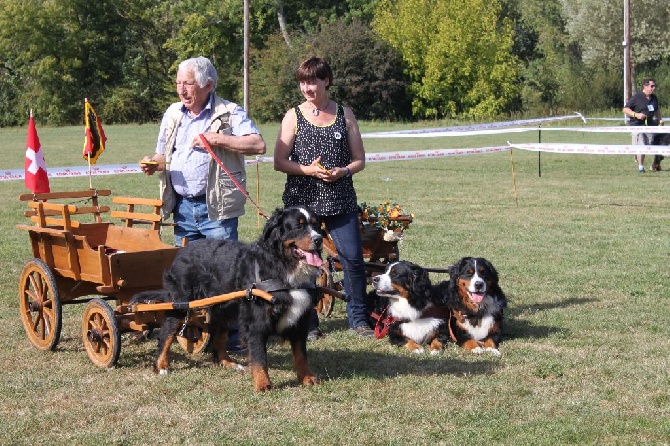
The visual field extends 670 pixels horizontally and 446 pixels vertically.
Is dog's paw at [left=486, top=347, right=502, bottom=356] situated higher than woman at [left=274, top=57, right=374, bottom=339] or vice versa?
woman at [left=274, top=57, right=374, bottom=339]

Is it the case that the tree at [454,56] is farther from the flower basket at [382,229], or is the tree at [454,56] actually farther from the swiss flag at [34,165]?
the swiss flag at [34,165]

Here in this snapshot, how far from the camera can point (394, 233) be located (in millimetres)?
7633

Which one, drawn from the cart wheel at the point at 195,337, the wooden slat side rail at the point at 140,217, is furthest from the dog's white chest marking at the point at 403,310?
the wooden slat side rail at the point at 140,217

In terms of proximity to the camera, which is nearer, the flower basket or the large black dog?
the large black dog

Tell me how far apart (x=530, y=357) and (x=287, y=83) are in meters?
46.6

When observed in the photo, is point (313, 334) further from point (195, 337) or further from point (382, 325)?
point (195, 337)

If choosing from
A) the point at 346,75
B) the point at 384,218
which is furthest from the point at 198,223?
the point at 346,75

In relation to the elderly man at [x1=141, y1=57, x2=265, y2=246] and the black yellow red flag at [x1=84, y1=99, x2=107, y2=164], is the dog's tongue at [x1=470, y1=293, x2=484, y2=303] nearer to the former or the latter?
the elderly man at [x1=141, y1=57, x2=265, y2=246]

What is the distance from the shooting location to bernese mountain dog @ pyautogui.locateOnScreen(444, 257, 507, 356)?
6.70m

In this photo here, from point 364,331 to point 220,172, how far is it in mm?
1736

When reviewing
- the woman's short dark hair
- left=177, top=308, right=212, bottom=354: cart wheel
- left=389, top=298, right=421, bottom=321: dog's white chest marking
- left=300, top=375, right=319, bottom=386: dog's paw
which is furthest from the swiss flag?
left=300, top=375, right=319, bottom=386: dog's paw

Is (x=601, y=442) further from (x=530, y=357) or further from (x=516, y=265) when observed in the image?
(x=516, y=265)

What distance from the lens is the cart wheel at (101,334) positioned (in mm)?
6117

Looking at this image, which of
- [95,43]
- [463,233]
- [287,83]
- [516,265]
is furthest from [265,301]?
[95,43]
